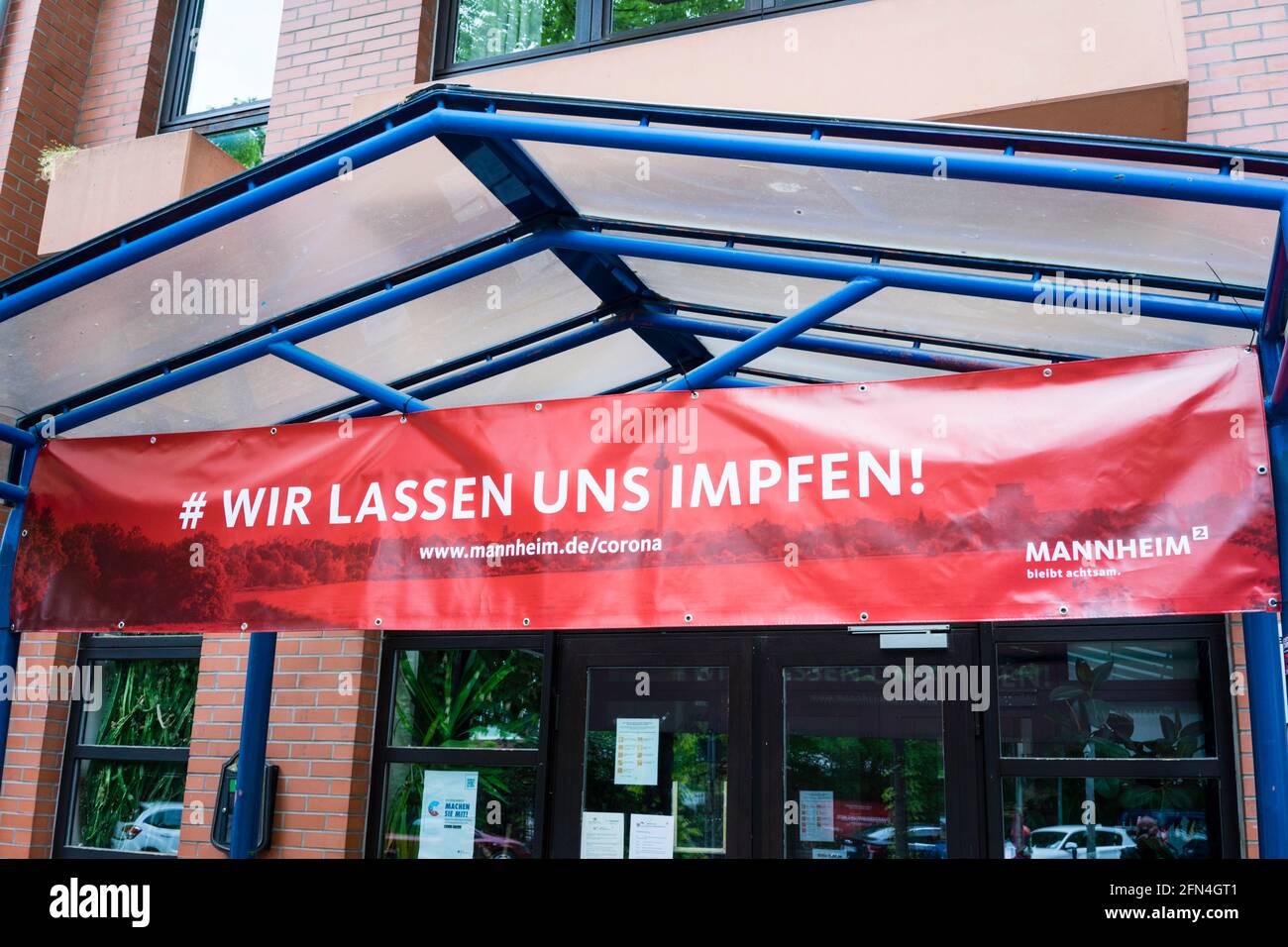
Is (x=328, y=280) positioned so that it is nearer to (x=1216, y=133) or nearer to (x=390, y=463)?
(x=390, y=463)

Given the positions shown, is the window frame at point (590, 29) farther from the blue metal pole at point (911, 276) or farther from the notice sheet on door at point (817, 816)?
the notice sheet on door at point (817, 816)

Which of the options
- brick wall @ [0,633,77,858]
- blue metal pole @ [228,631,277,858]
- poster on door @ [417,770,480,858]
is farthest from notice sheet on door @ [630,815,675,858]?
brick wall @ [0,633,77,858]

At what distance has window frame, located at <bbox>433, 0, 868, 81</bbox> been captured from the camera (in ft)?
20.2

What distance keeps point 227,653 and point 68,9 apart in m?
5.19

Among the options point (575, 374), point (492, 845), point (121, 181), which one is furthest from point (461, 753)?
point (121, 181)

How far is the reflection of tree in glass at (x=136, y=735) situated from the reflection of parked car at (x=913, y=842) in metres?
3.96

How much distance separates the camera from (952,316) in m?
4.89

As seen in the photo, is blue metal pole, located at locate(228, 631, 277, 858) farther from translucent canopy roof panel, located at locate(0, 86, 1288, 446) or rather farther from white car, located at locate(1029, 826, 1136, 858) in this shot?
white car, located at locate(1029, 826, 1136, 858)

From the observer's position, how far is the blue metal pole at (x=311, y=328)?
4.50m

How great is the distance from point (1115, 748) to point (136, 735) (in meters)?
5.54

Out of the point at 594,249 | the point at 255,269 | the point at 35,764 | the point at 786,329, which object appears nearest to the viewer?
the point at 786,329

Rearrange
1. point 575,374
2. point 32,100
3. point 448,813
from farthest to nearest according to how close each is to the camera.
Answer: point 32,100 → point 448,813 → point 575,374

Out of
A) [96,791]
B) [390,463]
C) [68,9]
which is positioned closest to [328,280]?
[390,463]

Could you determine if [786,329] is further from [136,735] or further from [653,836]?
[136,735]
